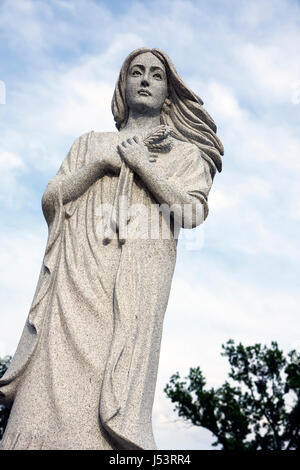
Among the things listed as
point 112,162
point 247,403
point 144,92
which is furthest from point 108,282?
point 247,403

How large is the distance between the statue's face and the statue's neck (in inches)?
2.1

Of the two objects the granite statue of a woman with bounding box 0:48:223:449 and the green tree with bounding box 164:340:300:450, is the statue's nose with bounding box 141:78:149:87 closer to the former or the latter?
the granite statue of a woman with bounding box 0:48:223:449

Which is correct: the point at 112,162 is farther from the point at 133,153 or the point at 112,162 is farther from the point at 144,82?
the point at 144,82

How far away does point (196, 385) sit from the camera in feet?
84.4

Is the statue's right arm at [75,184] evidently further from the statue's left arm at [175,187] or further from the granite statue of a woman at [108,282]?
the statue's left arm at [175,187]

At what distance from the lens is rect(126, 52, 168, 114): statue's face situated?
6418 millimetres

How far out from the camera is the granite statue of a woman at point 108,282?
4.48 metres

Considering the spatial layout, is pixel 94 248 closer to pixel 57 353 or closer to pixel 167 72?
pixel 57 353

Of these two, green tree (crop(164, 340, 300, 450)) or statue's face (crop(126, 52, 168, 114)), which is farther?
green tree (crop(164, 340, 300, 450))

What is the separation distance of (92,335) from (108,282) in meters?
0.54

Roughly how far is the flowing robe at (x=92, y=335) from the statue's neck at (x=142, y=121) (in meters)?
0.94

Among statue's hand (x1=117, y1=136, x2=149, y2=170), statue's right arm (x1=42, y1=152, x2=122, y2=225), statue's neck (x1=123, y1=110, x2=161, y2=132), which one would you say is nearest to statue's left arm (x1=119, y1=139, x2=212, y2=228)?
statue's hand (x1=117, y1=136, x2=149, y2=170)

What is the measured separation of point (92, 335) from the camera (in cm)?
482
